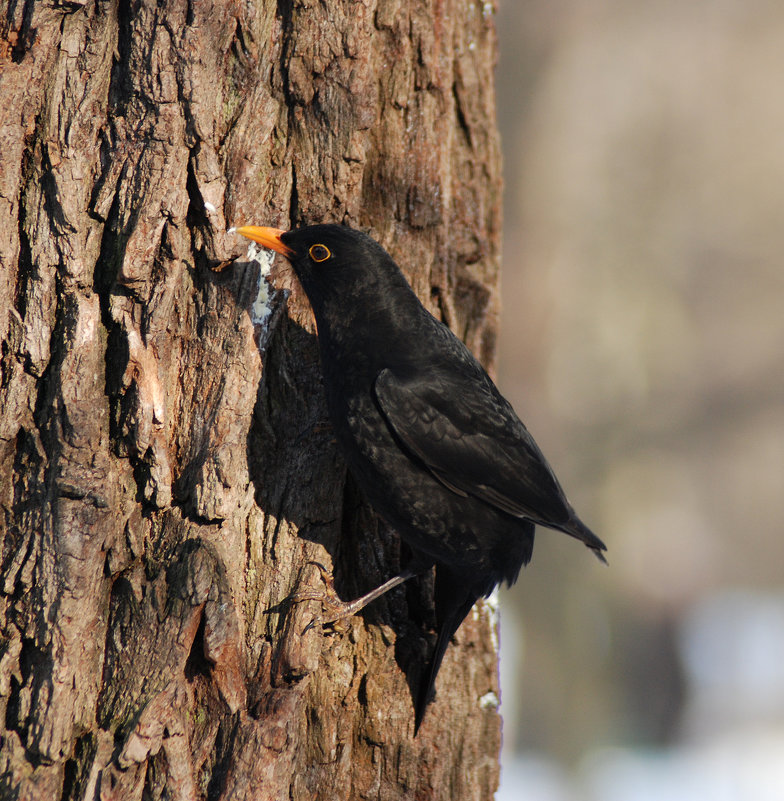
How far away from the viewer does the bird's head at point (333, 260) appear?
9.78ft

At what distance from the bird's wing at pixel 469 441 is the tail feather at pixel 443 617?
1.23 ft

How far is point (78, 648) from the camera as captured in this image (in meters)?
2.42

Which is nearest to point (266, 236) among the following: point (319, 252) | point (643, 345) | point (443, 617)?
point (319, 252)

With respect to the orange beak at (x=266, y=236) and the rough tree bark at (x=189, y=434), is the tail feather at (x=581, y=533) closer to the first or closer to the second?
the rough tree bark at (x=189, y=434)

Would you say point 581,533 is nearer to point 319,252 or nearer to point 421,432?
point 421,432

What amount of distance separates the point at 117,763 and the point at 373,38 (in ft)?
9.23

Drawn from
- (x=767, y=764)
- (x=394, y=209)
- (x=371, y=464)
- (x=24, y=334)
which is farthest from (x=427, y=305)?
(x=767, y=764)

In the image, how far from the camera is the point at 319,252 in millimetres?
3059

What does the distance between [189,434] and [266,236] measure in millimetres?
793

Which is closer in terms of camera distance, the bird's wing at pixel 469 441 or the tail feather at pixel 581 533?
the bird's wing at pixel 469 441

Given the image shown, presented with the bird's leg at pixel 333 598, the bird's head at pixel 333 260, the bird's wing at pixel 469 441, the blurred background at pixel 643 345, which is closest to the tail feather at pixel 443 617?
the bird's leg at pixel 333 598

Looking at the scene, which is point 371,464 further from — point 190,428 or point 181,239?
point 181,239

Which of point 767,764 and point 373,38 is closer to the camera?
point 373,38

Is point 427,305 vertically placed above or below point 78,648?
above
